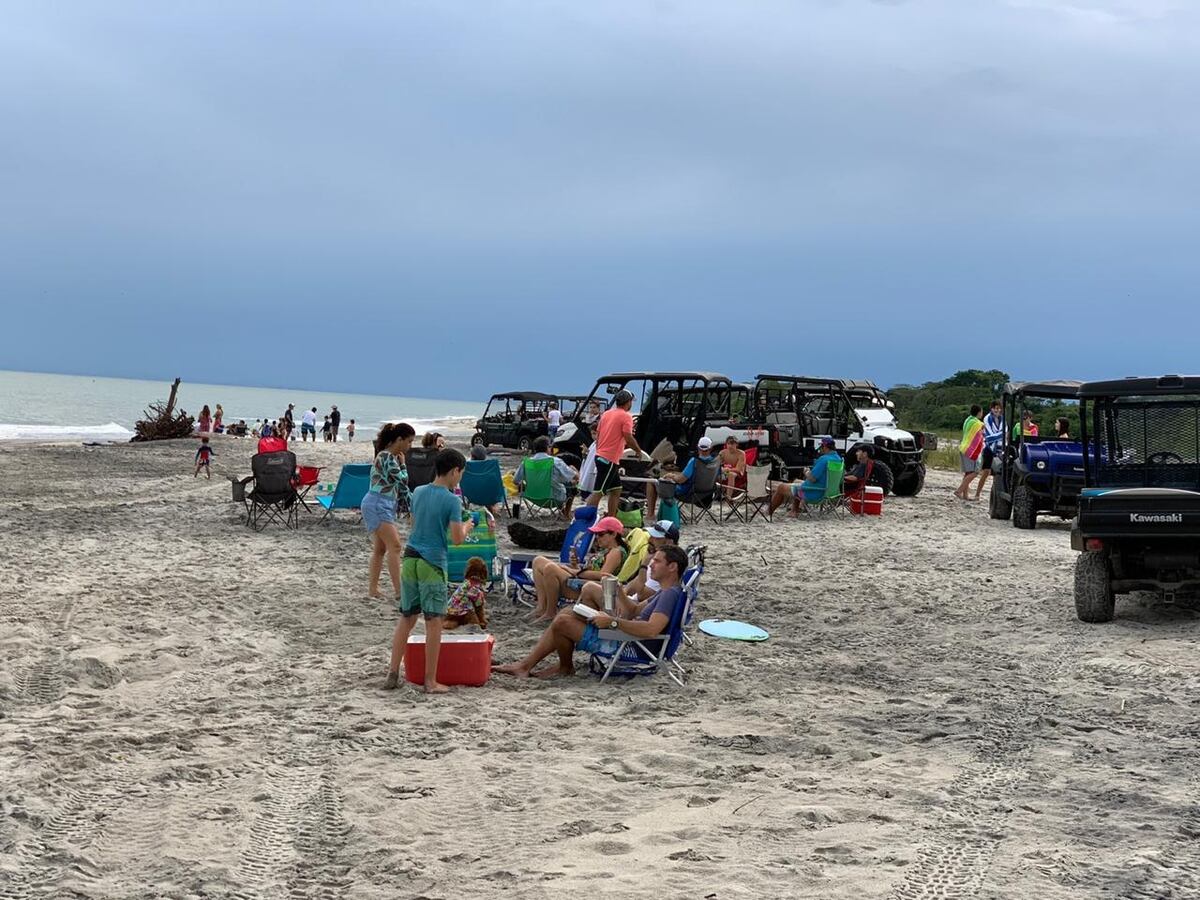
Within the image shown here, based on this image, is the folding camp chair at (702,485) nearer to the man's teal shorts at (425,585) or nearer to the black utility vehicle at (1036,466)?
the black utility vehicle at (1036,466)

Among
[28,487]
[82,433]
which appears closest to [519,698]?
[28,487]

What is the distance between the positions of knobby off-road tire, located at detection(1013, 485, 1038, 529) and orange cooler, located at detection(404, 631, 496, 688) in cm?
913

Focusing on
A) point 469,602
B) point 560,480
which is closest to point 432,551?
point 469,602

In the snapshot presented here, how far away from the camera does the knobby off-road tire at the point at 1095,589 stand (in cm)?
821

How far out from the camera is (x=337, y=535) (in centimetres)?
1220

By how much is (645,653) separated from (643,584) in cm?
62

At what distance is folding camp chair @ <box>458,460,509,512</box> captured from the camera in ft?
40.9

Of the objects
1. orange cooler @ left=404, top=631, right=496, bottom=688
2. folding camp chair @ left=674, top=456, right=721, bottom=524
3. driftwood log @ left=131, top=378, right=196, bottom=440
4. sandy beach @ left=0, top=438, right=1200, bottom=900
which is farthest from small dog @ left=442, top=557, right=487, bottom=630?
driftwood log @ left=131, top=378, right=196, bottom=440

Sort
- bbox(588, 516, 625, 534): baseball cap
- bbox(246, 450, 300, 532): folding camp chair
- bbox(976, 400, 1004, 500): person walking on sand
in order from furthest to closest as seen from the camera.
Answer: bbox(976, 400, 1004, 500): person walking on sand, bbox(246, 450, 300, 532): folding camp chair, bbox(588, 516, 625, 534): baseball cap

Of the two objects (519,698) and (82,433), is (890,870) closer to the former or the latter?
(519,698)

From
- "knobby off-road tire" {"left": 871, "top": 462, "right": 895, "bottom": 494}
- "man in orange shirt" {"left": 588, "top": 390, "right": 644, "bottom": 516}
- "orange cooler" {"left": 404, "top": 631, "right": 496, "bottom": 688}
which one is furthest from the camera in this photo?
"knobby off-road tire" {"left": 871, "top": 462, "right": 895, "bottom": 494}

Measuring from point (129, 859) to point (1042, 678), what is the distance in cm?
498

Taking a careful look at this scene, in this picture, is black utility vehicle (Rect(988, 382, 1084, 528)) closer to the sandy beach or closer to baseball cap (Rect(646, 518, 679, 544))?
the sandy beach

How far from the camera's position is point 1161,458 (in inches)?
339
